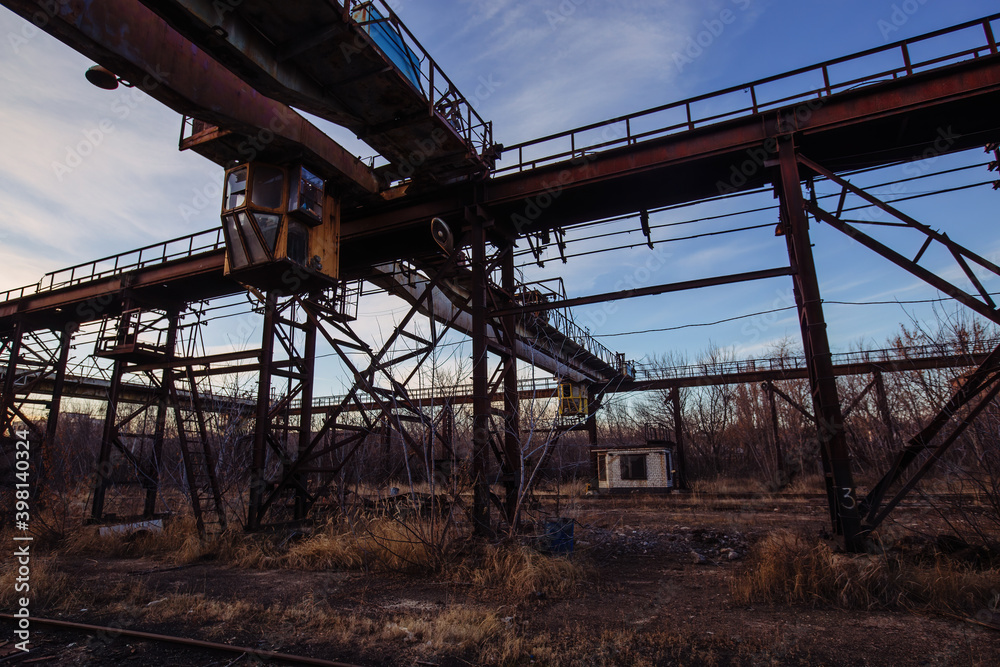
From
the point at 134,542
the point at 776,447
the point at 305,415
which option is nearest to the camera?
the point at 134,542

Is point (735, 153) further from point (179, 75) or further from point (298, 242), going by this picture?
point (179, 75)

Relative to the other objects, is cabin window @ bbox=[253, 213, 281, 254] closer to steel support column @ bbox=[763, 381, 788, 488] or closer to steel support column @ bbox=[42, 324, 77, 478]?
steel support column @ bbox=[42, 324, 77, 478]

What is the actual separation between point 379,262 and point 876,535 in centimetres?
982

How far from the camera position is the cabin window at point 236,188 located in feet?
28.7

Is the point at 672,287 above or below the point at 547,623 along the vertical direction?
above

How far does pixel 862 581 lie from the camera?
211 inches

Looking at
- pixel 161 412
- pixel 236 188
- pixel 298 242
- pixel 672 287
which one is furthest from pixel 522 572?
pixel 161 412

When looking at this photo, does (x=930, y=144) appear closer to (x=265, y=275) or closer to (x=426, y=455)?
(x=426, y=455)

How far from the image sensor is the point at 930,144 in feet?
25.0

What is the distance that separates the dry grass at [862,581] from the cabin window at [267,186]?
8766mm

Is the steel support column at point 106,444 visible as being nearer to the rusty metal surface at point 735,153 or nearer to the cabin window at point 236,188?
the cabin window at point 236,188

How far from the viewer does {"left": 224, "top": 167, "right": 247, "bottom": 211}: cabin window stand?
28.7 feet

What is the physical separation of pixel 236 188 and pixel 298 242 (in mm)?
1415

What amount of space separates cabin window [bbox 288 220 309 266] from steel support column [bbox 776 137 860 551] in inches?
299
